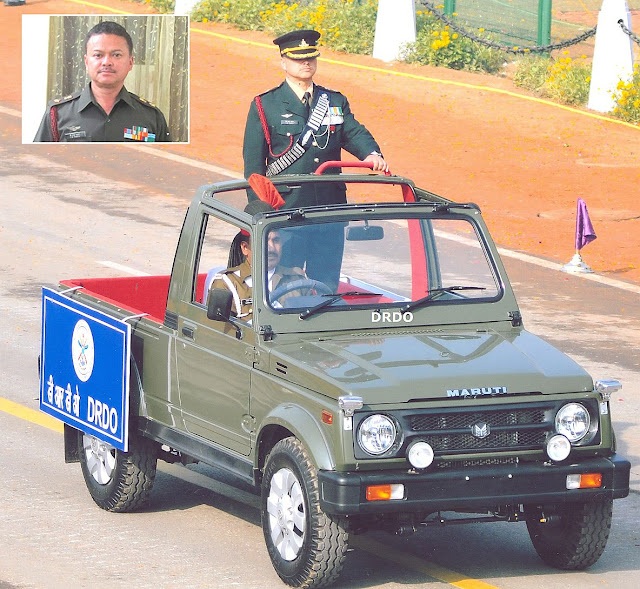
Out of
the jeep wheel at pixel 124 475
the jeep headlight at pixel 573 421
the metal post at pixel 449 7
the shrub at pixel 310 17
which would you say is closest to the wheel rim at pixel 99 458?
the jeep wheel at pixel 124 475

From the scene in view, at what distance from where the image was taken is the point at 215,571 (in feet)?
28.0

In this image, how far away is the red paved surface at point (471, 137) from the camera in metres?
21.0

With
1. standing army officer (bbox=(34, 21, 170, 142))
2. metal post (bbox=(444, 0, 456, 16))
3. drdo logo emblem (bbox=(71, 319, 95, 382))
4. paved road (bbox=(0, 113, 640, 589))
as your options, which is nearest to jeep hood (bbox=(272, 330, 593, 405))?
paved road (bbox=(0, 113, 640, 589))

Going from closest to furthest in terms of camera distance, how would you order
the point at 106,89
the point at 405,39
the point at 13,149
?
the point at 106,89 < the point at 13,149 < the point at 405,39

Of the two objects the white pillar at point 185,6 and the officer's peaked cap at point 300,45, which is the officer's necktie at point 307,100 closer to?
the officer's peaked cap at point 300,45

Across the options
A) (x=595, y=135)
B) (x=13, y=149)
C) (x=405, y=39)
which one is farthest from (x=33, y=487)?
(x=405, y=39)

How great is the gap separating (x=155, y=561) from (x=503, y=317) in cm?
235

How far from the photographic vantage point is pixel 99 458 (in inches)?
389

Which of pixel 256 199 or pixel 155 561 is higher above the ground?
pixel 256 199

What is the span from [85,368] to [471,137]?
55.9 feet

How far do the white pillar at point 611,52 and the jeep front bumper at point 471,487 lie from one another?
20.2m

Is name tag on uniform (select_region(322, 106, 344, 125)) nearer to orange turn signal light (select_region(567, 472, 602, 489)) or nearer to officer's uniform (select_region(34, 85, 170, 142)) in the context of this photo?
orange turn signal light (select_region(567, 472, 602, 489))

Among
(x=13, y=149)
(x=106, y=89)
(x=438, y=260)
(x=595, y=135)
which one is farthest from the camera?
(x=595, y=135)

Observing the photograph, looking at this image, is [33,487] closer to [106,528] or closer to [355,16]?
[106,528]
